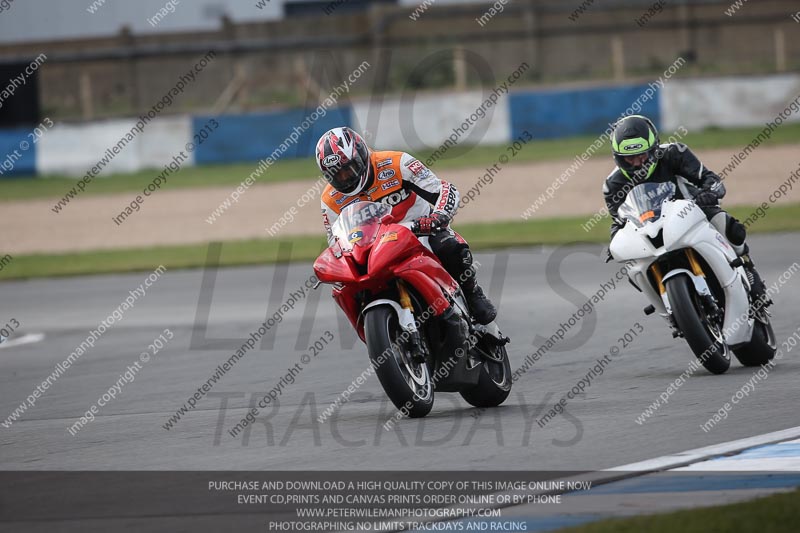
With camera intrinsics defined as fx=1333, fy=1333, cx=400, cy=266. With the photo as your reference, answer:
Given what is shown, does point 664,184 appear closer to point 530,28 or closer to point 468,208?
point 468,208

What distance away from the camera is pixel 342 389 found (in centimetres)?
1002

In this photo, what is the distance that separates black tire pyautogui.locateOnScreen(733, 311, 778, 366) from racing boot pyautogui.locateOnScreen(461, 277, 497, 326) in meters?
1.98

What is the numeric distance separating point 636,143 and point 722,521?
4.60 meters

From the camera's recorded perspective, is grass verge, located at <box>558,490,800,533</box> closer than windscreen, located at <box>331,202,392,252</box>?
Yes

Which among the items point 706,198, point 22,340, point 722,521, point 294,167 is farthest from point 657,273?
point 294,167

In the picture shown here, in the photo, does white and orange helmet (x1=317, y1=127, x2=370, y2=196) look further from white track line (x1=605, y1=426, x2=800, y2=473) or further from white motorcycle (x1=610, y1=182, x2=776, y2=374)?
white track line (x1=605, y1=426, x2=800, y2=473)

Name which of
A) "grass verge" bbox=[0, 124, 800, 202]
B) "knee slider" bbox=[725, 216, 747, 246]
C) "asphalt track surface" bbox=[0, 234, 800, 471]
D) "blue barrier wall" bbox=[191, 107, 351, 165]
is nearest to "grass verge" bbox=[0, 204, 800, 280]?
"asphalt track surface" bbox=[0, 234, 800, 471]

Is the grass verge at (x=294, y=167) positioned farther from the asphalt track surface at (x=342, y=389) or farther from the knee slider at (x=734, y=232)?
the knee slider at (x=734, y=232)

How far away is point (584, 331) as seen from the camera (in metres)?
12.3

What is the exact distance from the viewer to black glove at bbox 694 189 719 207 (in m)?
9.35

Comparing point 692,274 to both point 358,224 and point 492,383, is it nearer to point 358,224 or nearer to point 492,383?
point 492,383

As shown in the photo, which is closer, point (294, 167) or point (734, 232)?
point (734, 232)

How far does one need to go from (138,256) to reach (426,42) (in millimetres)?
24890

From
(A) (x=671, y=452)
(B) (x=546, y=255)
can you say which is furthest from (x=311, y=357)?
(B) (x=546, y=255)
